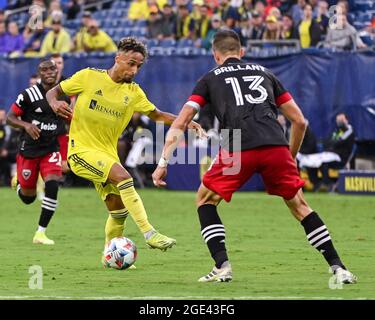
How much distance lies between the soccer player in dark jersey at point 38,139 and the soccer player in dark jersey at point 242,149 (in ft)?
17.4

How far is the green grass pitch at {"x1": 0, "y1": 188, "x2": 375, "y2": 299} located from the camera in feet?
33.9

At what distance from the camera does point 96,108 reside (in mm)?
12617

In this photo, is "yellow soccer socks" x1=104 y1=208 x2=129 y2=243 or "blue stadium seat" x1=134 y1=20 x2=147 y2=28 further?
"blue stadium seat" x1=134 y1=20 x2=147 y2=28

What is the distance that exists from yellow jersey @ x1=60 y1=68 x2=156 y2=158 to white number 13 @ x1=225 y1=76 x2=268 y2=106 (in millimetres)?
2234

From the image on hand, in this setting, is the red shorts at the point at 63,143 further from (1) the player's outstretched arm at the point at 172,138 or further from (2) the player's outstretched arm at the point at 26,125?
(1) the player's outstretched arm at the point at 172,138

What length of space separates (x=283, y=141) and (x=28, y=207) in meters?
11.8

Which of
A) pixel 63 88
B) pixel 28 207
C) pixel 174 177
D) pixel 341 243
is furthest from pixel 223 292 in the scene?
pixel 174 177

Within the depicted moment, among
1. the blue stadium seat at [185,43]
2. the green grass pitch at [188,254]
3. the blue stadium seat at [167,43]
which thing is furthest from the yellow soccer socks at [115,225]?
the blue stadium seat at [167,43]

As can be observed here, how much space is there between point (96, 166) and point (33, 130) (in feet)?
10.2

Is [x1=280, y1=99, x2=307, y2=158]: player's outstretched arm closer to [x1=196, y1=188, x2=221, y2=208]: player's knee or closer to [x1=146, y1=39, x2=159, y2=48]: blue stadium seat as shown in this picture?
[x1=196, y1=188, x2=221, y2=208]: player's knee

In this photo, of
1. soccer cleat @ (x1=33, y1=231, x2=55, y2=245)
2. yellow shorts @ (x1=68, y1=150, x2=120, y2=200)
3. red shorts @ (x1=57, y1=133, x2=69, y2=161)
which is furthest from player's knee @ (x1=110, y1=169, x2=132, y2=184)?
red shorts @ (x1=57, y1=133, x2=69, y2=161)

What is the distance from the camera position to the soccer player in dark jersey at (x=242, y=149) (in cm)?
1067

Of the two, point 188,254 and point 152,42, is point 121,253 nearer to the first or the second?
point 188,254

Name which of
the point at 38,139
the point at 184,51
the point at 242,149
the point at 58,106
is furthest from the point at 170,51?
the point at 242,149
